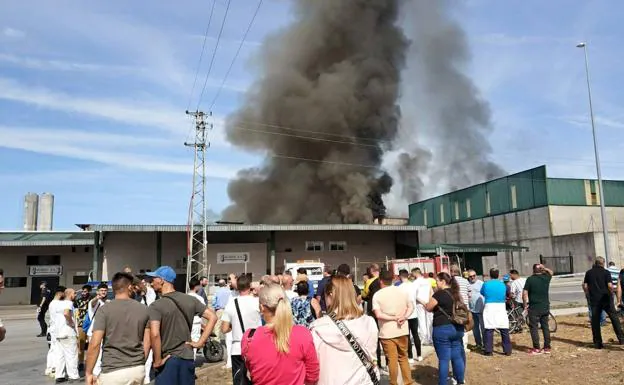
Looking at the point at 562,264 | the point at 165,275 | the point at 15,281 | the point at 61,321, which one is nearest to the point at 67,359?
the point at 61,321

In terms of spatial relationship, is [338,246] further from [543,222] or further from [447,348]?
[447,348]

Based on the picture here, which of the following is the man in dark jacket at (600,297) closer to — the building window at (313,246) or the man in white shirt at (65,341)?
the man in white shirt at (65,341)

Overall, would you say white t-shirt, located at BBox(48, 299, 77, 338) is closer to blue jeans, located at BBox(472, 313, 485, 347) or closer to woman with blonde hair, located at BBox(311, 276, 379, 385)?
woman with blonde hair, located at BBox(311, 276, 379, 385)

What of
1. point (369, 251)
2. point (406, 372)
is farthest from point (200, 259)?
point (406, 372)

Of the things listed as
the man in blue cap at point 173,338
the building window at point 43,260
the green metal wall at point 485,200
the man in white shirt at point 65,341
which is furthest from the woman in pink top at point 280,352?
the green metal wall at point 485,200

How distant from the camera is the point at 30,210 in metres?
50.4

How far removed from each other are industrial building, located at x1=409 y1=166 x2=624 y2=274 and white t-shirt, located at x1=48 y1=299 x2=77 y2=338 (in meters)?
27.0

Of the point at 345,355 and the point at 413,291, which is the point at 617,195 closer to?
the point at 413,291

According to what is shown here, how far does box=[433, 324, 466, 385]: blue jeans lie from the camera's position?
5812mm

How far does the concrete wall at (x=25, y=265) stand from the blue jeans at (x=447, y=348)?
102ft

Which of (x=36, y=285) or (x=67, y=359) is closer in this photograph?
(x=67, y=359)

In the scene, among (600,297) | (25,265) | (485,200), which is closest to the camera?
(600,297)

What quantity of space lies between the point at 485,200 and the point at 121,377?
148 ft

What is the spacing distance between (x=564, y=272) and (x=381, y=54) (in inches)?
881
